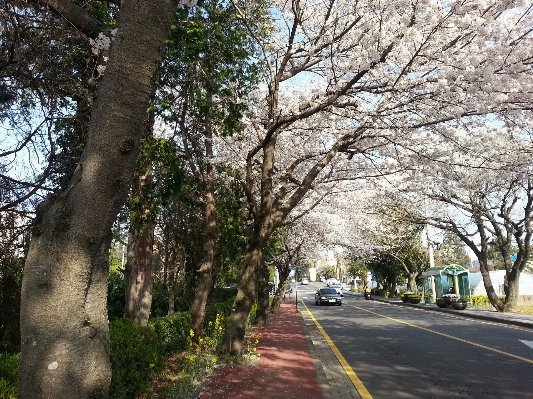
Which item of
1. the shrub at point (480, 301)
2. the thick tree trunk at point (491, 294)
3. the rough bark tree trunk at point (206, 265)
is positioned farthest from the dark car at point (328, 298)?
the rough bark tree trunk at point (206, 265)

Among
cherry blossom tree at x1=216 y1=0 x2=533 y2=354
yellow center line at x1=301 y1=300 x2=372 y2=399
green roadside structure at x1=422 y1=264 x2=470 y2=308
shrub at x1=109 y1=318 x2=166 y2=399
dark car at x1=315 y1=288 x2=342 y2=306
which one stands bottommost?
yellow center line at x1=301 y1=300 x2=372 y2=399

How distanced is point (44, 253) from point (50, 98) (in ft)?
18.9

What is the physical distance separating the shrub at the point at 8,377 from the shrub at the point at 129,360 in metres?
1.00

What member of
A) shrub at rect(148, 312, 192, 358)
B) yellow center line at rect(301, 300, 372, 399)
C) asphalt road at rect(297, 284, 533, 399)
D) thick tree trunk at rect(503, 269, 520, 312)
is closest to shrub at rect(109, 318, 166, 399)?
shrub at rect(148, 312, 192, 358)

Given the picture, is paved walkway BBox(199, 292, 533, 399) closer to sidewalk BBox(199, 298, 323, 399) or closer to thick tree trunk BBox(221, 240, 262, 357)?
sidewalk BBox(199, 298, 323, 399)

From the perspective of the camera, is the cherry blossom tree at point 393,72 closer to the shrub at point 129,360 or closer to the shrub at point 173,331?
the shrub at point 173,331

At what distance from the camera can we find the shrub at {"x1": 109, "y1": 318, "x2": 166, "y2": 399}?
4.95 meters

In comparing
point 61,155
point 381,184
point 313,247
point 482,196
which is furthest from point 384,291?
point 61,155

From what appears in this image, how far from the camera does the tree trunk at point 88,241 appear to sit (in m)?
2.71

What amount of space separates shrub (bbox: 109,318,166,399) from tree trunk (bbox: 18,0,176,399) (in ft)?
7.27

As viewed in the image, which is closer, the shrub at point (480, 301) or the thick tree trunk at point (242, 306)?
the thick tree trunk at point (242, 306)

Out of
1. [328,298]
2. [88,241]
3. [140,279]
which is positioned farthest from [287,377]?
[328,298]

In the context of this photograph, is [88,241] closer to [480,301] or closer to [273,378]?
[273,378]

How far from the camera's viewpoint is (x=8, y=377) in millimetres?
3936
